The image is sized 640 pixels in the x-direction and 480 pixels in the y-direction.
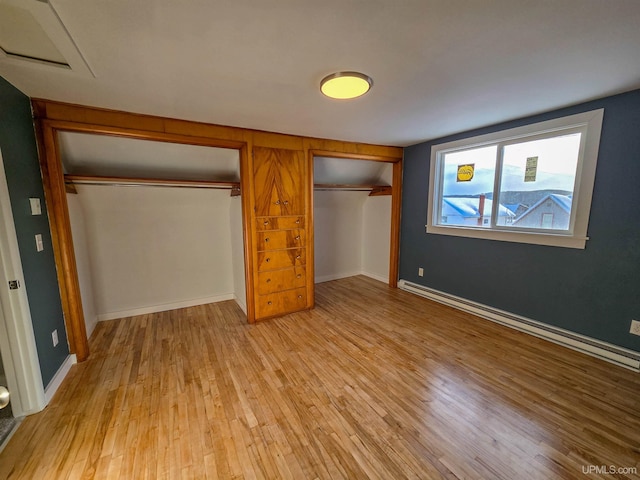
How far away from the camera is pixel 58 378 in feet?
6.35

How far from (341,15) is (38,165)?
2439 mm

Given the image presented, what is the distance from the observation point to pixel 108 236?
9.63ft

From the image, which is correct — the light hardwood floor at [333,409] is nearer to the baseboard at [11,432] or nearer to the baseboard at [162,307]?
the baseboard at [11,432]

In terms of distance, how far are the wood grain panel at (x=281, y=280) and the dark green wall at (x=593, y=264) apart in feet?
6.53

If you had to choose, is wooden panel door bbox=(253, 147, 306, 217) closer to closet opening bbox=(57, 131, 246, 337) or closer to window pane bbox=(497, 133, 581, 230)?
closet opening bbox=(57, 131, 246, 337)

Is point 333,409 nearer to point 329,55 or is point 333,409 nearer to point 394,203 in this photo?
point 329,55

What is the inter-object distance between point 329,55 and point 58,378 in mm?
2936

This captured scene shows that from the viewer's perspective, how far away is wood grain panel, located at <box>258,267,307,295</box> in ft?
9.78

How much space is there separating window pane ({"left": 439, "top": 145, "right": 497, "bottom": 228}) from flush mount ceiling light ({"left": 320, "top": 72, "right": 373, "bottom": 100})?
2020 mm

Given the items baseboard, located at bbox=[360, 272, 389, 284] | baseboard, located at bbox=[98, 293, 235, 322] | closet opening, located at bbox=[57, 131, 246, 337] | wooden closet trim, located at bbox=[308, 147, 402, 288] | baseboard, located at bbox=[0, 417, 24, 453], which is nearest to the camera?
baseboard, located at bbox=[0, 417, 24, 453]

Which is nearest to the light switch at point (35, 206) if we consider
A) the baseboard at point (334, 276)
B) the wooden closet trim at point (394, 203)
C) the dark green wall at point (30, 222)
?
the dark green wall at point (30, 222)

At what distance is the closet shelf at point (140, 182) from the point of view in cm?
242

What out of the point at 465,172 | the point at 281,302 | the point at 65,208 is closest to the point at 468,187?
the point at 465,172

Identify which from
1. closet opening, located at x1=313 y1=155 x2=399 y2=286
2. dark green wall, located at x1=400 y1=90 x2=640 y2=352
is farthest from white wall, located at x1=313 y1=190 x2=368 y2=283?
dark green wall, located at x1=400 y1=90 x2=640 y2=352
